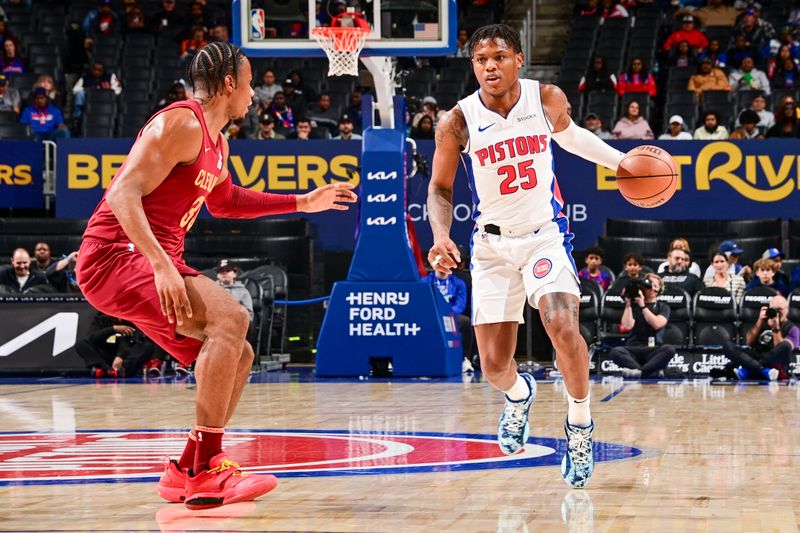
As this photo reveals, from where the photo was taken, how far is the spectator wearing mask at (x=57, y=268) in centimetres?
1436

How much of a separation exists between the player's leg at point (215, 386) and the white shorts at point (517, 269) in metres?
1.48

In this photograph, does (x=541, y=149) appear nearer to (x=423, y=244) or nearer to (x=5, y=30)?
(x=423, y=244)

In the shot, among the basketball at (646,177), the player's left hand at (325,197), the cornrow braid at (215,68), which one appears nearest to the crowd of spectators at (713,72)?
the basketball at (646,177)

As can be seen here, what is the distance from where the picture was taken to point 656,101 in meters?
19.0

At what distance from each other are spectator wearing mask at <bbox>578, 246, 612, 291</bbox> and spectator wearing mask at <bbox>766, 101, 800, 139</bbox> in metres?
3.63

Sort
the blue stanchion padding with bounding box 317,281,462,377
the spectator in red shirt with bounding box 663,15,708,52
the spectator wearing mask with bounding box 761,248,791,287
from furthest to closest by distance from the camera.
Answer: the spectator in red shirt with bounding box 663,15,708,52 → the spectator wearing mask with bounding box 761,248,791,287 → the blue stanchion padding with bounding box 317,281,462,377

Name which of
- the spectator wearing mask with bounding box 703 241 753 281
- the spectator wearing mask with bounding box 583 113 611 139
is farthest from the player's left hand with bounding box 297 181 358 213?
the spectator wearing mask with bounding box 583 113 611 139

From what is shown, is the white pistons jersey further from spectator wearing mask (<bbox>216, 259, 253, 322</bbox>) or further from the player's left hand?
spectator wearing mask (<bbox>216, 259, 253, 322</bbox>)

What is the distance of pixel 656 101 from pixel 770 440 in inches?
504

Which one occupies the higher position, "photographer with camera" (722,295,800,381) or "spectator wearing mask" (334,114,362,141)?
"spectator wearing mask" (334,114,362,141)

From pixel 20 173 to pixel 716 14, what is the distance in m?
12.2

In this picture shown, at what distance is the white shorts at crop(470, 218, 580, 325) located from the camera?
18.2 feet

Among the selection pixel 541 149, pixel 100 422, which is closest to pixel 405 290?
pixel 100 422

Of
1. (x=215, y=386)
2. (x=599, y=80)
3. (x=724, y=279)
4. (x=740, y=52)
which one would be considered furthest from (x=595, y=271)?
(x=215, y=386)
